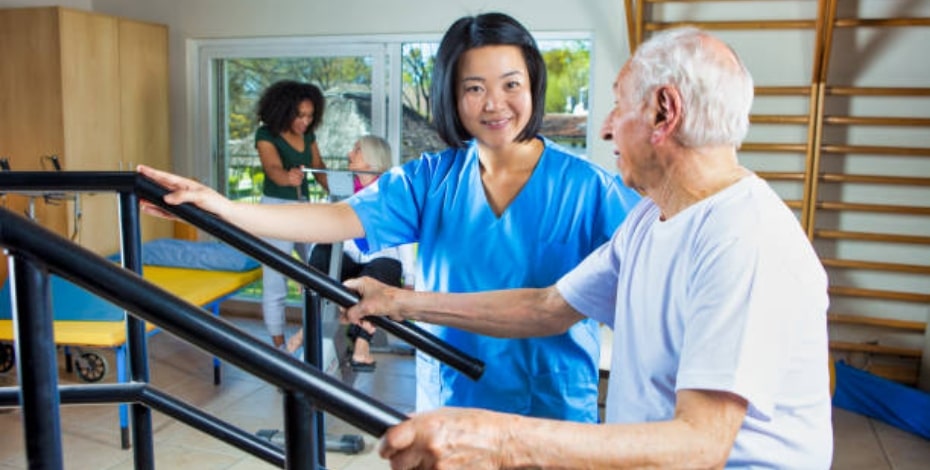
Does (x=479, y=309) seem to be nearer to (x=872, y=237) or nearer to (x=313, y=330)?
(x=313, y=330)

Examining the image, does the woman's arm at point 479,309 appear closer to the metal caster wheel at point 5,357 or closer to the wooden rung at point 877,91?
the wooden rung at point 877,91

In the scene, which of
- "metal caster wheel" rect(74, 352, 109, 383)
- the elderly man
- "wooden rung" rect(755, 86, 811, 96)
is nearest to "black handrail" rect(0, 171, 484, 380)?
the elderly man

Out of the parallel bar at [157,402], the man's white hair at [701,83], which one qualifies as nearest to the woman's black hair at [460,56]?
the man's white hair at [701,83]

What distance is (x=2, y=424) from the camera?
354cm

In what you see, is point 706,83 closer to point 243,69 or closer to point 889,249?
point 889,249

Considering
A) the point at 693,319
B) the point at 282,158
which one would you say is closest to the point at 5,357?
the point at 282,158

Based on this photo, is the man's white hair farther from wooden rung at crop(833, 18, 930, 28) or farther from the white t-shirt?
wooden rung at crop(833, 18, 930, 28)

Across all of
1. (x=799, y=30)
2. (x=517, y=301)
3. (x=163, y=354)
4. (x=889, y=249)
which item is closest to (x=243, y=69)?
(x=163, y=354)

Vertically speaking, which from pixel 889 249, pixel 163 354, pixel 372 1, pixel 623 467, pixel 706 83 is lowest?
pixel 163 354

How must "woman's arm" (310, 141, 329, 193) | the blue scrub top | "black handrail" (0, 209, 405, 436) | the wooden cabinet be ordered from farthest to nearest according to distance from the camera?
"woman's arm" (310, 141, 329, 193)
the wooden cabinet
the blue scrub top
"black handrail" (0, 209, 405, 436)

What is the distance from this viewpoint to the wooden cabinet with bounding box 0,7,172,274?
4.60 meters

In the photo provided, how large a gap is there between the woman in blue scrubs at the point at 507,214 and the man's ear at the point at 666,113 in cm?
50

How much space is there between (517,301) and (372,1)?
3.93 meters

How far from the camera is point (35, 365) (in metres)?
0.75
